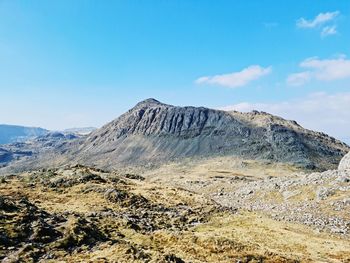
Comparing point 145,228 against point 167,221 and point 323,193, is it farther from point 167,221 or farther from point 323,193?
point 323,193

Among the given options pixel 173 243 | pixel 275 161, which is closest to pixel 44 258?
pixel 173 243

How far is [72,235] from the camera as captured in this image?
31359mm

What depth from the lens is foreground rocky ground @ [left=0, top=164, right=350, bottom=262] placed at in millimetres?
29312

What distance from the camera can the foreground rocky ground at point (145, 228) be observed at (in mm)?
29312

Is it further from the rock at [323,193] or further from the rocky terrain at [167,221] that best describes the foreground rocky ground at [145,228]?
the rock at [323,193]

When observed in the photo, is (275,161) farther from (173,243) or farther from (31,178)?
(173,243)

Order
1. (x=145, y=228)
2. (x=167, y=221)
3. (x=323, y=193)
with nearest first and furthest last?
(x=145, y=228)
(x=167, y=221)
(x=323, y=193)

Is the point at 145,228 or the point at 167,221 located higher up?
the point at 167,221

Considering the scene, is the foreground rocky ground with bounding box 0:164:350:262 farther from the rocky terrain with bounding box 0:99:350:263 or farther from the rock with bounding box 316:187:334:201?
the rock with bounding box 316:187:334:201

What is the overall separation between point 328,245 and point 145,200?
30.5 metres

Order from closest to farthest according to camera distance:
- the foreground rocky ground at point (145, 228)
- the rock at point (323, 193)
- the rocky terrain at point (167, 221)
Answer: the foreground rocky ground at point (145, 228)
the rocky terrain at point (167, 221)
the rock at point (323, 193)

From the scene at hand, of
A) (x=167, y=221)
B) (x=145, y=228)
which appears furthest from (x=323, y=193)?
(x=145, y=228)

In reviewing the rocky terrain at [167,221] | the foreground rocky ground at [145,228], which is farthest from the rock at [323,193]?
the foreground rocky ground at [145,228]

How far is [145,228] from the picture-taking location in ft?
136
